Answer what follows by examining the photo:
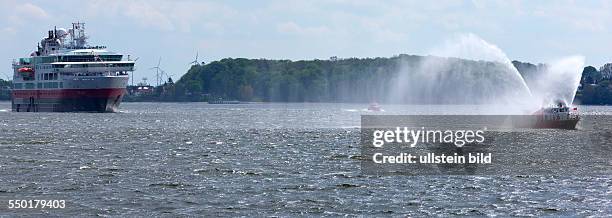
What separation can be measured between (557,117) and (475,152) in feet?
128

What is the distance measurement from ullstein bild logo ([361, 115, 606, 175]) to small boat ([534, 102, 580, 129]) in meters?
1.15

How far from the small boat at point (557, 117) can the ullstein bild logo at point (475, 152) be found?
1.15m

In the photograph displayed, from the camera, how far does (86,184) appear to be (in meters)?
57.5

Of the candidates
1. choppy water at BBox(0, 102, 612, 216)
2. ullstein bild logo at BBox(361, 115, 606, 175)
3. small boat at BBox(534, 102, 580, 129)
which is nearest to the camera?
choppy water at BBox(0, 102, 612, 216)

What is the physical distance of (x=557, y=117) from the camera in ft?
407

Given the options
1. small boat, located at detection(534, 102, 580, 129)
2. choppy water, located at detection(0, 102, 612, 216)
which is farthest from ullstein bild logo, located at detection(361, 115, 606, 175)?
choppy water, located at detection(0, 102, 612, 216)

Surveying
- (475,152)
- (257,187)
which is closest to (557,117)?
(475,152)

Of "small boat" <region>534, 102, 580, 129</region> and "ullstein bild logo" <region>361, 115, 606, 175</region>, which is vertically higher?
"small boat" <region>534, 102, 580, 129</region>

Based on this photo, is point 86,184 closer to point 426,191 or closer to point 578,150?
point 426,191

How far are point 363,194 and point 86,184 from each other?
14307 mm

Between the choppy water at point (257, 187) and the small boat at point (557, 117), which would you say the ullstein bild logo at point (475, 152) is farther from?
the choppy water at point (257, 187)

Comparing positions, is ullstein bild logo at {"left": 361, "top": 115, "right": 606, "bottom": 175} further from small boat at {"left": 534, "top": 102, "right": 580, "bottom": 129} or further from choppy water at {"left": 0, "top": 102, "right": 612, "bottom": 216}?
choppy water at {"left": 0, "top": 102, "right": 612, "bottom": 216}

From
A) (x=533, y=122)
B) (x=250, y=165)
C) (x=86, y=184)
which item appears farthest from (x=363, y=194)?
(x=533, y=122)

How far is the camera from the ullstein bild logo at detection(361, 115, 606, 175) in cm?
6888
